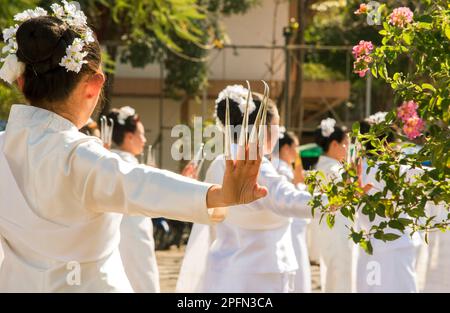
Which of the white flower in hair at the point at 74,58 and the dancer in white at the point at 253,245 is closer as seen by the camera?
the white flower in hair at the point at 74,58

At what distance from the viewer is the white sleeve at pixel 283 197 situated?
19.1ft

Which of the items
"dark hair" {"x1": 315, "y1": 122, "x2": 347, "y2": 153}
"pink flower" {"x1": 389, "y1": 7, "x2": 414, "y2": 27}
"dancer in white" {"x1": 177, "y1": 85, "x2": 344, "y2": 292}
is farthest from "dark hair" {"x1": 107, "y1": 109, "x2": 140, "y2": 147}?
"pink flower" {"x1": 389, "y1": 7, "x2": 414, "y2": 27}

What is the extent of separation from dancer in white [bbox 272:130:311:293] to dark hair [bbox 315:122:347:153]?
0.77 ft

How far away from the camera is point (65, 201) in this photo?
3066 millimetres

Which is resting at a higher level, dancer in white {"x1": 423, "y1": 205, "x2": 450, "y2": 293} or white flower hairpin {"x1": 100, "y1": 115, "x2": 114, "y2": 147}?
white flower hairpin {"x1": 100, "y1": 115, "x2": 114, "y2": 147}

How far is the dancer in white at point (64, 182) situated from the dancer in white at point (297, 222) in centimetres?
373

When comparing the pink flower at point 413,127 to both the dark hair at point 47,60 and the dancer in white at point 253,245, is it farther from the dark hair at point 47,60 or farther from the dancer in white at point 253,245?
the dancer in white at point 253,245

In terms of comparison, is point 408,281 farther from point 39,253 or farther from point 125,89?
point 125,89

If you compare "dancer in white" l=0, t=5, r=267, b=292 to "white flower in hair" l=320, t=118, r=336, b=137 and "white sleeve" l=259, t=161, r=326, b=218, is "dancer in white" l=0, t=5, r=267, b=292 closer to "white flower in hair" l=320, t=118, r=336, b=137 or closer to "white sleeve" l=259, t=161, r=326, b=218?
"white sleeve" l=259, t=161, r=326, b=218

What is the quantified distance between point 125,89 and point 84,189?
70.5 ft

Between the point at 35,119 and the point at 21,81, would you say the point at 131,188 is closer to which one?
the point at 35,119

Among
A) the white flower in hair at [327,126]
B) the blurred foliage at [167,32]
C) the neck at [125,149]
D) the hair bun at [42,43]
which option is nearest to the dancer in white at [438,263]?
the white flower in hair at [327,126]

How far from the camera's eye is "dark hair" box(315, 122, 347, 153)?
9.38 metres

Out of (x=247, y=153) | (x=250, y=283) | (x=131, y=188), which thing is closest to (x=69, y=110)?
(x=131, y=188)
